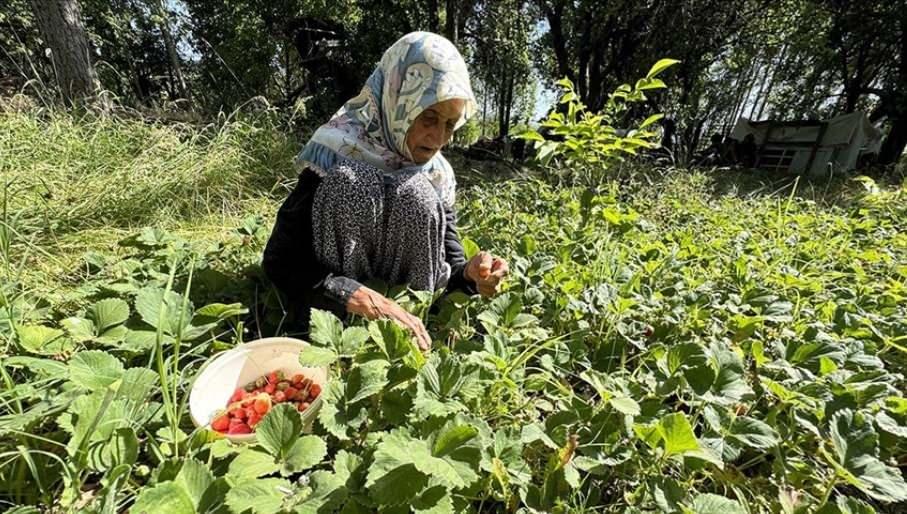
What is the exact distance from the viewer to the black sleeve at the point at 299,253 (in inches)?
50.1

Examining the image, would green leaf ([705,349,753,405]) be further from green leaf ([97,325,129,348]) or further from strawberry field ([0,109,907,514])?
green leaf ([97,325,129,348])

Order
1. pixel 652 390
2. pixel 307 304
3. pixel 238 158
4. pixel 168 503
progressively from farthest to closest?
pixel 238 158 < pixel 307 304 < pixel 652 390 < pixel 168 503

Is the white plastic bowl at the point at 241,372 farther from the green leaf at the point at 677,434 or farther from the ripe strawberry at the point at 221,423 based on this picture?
the green leaf at the point at 677,434

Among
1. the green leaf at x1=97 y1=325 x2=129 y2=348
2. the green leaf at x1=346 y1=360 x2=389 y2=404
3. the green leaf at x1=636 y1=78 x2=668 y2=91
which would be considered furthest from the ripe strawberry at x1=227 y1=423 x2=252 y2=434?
the green leaf at x1=636 y1=78 x2=668 y2=91

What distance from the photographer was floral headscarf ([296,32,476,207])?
1.21 m

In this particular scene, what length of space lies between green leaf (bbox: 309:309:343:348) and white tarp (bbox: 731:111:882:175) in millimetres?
10759

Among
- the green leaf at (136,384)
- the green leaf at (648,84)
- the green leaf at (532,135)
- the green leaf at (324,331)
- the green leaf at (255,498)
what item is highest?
the green leaf at (648,84)

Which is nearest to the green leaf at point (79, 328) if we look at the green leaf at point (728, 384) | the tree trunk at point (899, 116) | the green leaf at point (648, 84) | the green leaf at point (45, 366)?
the green leaf at point (45, 366)

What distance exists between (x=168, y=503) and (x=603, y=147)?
1731mm

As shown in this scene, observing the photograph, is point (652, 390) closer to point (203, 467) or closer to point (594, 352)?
point (594, 352)

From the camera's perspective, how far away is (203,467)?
629 millimetres

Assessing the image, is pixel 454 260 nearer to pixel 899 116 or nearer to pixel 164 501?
pixel 164 501

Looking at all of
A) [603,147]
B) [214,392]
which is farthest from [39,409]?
[603,147]

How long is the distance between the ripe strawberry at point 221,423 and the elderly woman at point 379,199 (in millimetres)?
378
